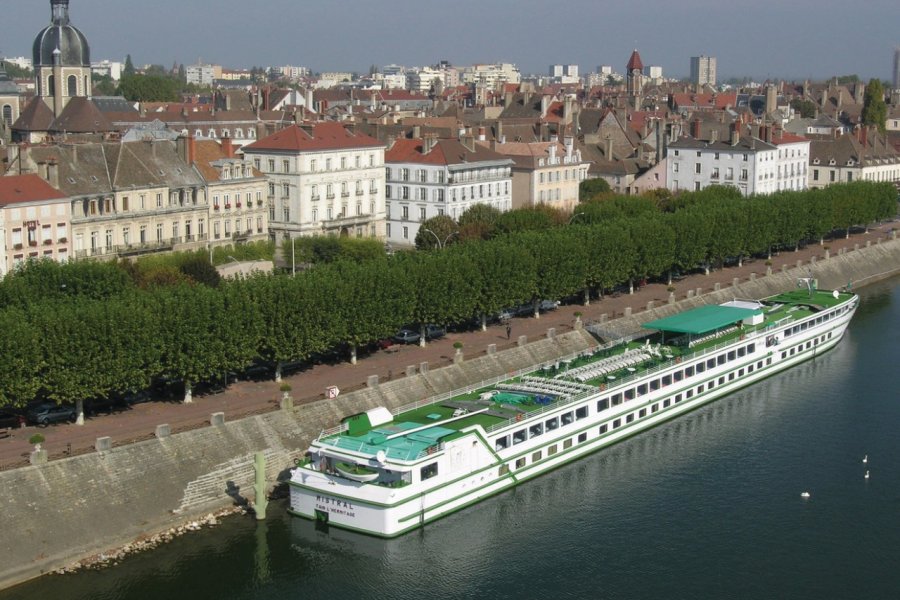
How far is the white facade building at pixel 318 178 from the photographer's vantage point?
84.6 meters

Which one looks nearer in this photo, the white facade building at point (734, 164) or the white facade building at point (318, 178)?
the white facade building at point (318, 178)

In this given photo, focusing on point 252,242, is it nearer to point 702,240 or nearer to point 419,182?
point 419,182

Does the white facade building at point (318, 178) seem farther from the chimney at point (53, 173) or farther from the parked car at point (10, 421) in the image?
the parked car at point (10, 421)

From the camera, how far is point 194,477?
4334cm

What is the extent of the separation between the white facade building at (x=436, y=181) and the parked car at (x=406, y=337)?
30533mm

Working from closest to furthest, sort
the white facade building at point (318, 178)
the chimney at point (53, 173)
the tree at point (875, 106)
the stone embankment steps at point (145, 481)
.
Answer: the stone embankment steps at point (145, 481)
the chimney at point (53, 173)
the white facade building at point (318, 178)
the tree at point (875, 106)

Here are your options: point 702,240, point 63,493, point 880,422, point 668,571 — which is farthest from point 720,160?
point 63,493

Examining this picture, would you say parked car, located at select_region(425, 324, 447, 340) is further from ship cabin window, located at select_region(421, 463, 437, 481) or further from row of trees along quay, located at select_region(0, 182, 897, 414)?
ship cabin window, located at select_region(421, 463, 437, 481)

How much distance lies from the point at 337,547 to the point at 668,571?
1175cm

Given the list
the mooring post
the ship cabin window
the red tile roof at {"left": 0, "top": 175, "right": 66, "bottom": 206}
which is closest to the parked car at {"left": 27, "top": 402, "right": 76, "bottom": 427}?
the mooring post

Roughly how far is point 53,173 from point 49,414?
25.6 metres

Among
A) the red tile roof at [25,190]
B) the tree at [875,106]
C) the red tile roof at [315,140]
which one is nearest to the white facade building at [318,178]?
the red tile roof at [315,140]

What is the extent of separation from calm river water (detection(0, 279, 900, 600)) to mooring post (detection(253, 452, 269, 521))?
0.75 meters

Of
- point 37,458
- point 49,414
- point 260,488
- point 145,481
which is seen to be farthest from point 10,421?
point 260,488
